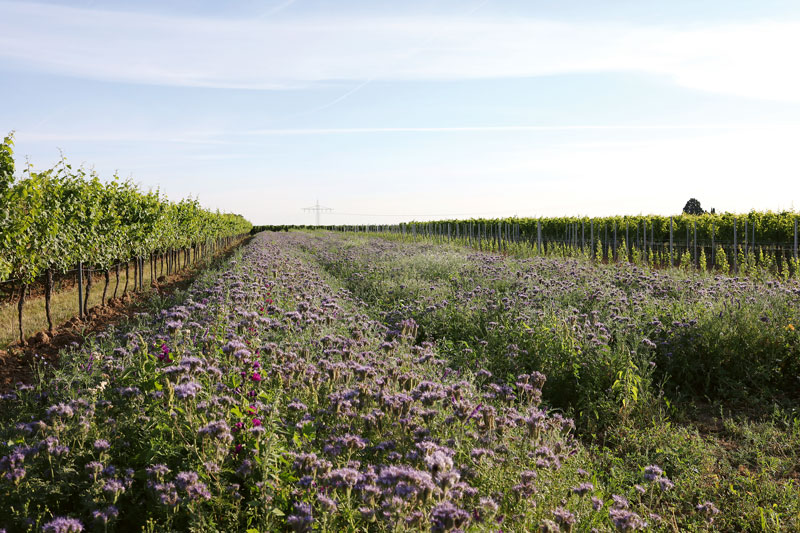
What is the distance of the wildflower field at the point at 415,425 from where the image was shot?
117 inches

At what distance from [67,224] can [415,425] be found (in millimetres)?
12283

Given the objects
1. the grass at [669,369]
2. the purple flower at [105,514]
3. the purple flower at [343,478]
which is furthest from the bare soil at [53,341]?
the grass at [669,369]

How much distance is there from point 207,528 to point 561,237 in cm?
3409

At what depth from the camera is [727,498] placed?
457 centimetres

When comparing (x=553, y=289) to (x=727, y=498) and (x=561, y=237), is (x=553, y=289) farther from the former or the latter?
(x=561, y=237)

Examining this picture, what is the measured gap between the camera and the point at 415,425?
3.69 meters

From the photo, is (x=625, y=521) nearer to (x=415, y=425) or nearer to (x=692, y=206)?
(x=415, y=425)

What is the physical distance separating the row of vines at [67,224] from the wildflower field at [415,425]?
205 inches

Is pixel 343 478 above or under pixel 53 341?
above

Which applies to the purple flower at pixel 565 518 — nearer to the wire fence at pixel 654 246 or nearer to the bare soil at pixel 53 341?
the bare soil at pixel 53 341

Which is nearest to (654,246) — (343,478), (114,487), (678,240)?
(678,240)

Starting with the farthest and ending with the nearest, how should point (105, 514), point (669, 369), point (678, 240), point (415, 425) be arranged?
point (678, 240)
point (669, 369)
point (415, 425)
point (105, 514)

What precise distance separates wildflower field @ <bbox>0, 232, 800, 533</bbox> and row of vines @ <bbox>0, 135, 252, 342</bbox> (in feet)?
17.1

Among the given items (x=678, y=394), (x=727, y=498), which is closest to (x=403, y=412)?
(x=727, y=498)
